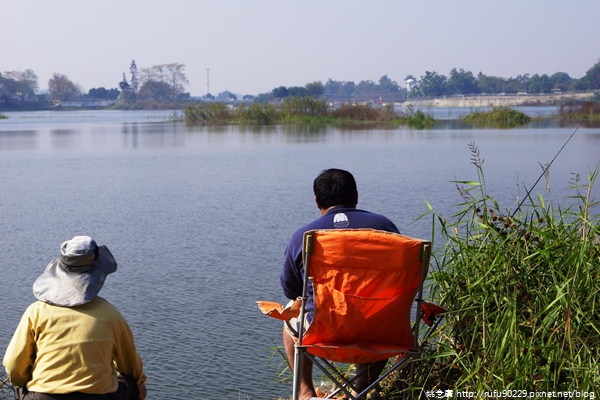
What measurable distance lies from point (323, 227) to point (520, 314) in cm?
96

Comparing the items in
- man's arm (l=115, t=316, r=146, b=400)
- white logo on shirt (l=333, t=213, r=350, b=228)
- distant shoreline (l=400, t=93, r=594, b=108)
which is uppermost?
white logo on shirt (l=333, t=213, r=350, b=228)

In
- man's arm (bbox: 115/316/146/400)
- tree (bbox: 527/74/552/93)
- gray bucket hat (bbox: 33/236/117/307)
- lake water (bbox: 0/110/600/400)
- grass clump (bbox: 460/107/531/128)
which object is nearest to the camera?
gray bucket hat (bbox: 33/236/117/307)

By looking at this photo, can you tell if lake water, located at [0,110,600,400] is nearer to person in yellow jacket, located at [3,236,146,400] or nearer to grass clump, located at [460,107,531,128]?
person in yellow jacket, located at [3,236,146,400]

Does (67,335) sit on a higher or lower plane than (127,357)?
higher

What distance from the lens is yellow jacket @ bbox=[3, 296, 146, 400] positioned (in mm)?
3207

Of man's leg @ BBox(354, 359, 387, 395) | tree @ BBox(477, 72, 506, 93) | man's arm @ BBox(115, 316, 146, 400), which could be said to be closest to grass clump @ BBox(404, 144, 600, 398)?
man's leg @ BBox(354, 359, 387, 395)

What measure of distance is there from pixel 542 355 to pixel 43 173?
18.1 m

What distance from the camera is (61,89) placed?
443 feet

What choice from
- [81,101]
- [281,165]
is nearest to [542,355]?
[281,165]

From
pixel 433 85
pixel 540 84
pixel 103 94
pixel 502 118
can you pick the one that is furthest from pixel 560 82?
pixel 502 118

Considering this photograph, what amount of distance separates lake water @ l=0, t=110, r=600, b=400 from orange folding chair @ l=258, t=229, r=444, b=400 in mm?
1631

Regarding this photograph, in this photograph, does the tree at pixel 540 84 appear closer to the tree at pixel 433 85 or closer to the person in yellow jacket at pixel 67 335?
the tree at pixel 433 85

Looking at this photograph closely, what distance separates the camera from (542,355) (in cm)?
380

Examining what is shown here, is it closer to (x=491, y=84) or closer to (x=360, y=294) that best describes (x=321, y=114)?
(x=360, y=294)
